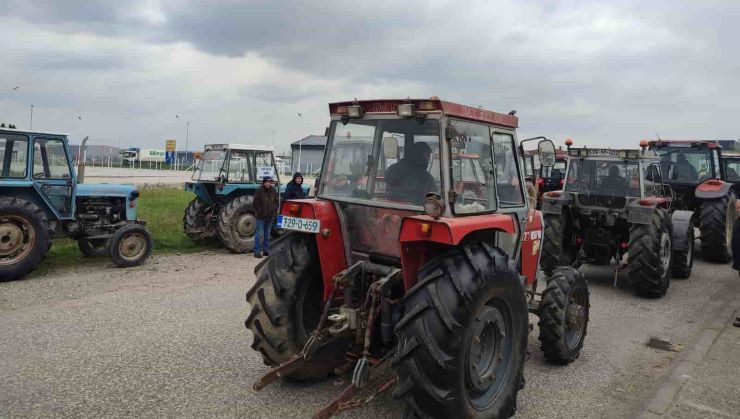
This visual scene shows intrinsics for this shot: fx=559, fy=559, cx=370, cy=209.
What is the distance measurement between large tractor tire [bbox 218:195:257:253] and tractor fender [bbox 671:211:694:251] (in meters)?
7.55

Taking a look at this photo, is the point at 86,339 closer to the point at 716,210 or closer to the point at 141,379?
the point at 141,379

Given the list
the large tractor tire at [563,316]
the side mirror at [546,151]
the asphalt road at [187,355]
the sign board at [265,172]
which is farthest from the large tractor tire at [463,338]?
the sign board at [265,172]

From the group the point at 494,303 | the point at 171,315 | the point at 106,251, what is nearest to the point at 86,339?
the point at 171,315

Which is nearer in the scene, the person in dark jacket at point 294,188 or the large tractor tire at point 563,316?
the large tractor tire at point 563,316

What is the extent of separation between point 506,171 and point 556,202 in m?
4.40

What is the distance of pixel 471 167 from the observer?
13.6 feet

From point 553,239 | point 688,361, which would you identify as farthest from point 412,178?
point 553,239

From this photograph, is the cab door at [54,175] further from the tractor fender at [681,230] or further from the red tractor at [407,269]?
the tractor fender at [681,230]

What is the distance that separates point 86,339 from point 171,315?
3.45ft

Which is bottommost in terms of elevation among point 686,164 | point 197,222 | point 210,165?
point 197,222

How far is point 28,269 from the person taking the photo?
8.23 metres

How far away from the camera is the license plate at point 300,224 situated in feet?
13.4

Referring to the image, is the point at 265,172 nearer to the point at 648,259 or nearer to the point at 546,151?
the point at 648,259

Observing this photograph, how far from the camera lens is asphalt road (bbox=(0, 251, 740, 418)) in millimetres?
4113
